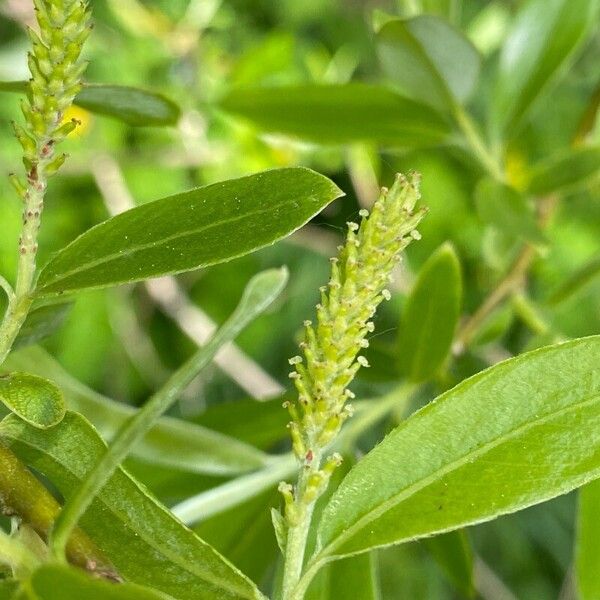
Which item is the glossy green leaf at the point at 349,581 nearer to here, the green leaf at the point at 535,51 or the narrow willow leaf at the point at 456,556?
the narrow willow leaf at the point at 456,556

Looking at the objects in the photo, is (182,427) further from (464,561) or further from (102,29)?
(102,29)

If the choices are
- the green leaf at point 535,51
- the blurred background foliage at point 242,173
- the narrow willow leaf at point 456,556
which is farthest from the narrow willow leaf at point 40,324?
the blurred background foliage at point 242,173

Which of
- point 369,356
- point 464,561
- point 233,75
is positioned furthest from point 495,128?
point 233,75

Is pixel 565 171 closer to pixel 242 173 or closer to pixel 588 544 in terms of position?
pixel 588 544

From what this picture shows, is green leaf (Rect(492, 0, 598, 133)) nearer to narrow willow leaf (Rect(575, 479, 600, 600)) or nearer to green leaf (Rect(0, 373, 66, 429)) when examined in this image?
narrow willow leaf (Rect(575, 479, 600, 600))

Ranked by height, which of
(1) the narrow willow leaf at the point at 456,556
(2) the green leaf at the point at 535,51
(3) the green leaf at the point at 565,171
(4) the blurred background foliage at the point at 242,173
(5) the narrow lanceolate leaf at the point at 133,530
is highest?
(4) the blurred background foliage at the point at 242,173

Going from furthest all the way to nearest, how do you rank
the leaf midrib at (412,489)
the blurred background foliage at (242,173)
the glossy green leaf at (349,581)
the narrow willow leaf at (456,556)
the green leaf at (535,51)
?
1. the blurred background foliage at (242,173)
2. the green leaf at (535,51)
3. the narrow willow leaf at (456,556)
4. the glossy green leaf at (349,581)
5. the leaf midrib at (412,489)
